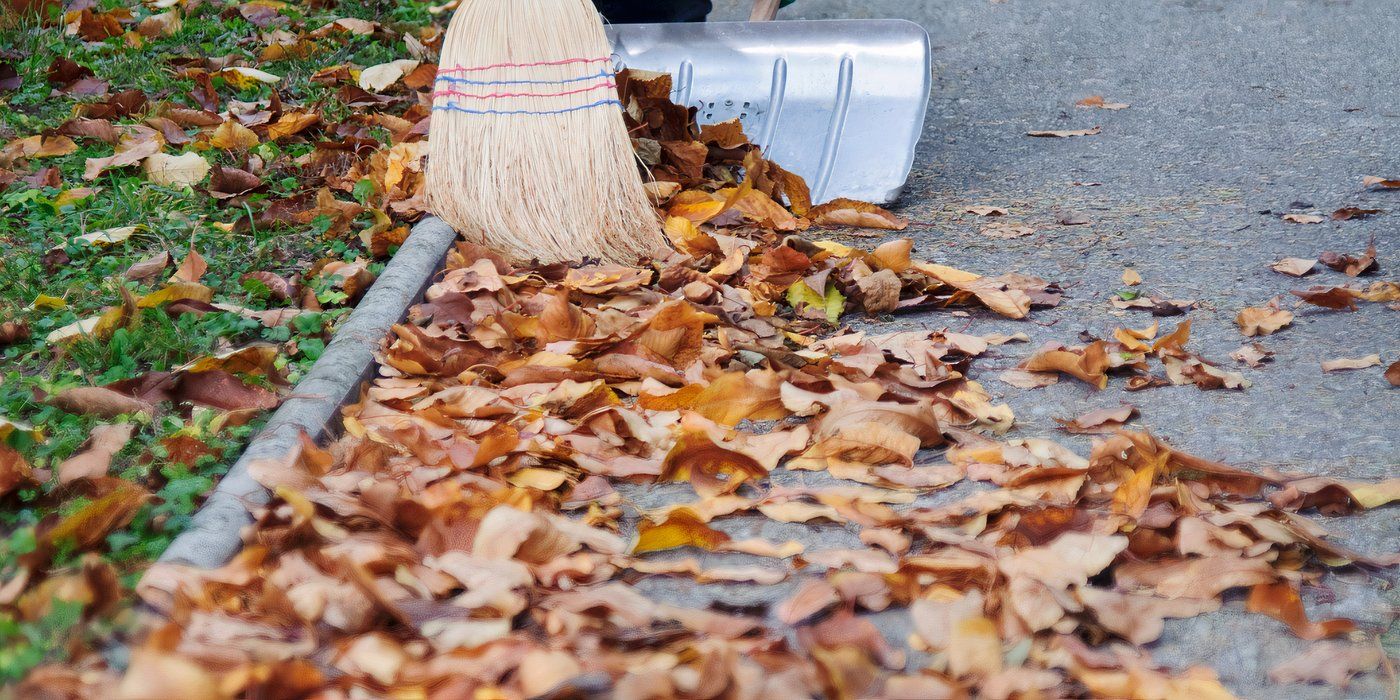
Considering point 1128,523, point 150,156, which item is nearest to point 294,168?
point 150,156

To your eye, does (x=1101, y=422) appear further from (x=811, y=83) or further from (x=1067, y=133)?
(x=1067, y=133)

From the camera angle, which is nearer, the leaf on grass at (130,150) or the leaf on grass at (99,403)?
the leaf on grass at (99,403)

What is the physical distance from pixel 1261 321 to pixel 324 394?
5.69 feet

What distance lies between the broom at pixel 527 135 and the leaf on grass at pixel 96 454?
1.03 metres

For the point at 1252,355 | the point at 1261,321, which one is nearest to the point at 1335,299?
the point at 1261,321

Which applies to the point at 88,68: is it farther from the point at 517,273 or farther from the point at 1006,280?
the point at 1006,280

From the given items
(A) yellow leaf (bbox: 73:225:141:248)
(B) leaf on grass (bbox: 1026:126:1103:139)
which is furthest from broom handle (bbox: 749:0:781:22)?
(A) yellow leaf (bbox: 73:225:141:248)

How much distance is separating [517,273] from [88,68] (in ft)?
6.21

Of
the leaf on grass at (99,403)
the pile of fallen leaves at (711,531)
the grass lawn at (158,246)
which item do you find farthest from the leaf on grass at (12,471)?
the pile of fallen leaves at (711,531)

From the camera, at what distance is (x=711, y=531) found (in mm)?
1475

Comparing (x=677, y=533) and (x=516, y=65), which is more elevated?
(x=516, y=65)

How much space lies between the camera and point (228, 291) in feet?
7.21

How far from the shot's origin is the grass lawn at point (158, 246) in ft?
4.65

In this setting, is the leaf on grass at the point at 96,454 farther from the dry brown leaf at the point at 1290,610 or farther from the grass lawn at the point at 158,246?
the dry brown leaf at the point at 1290,610
